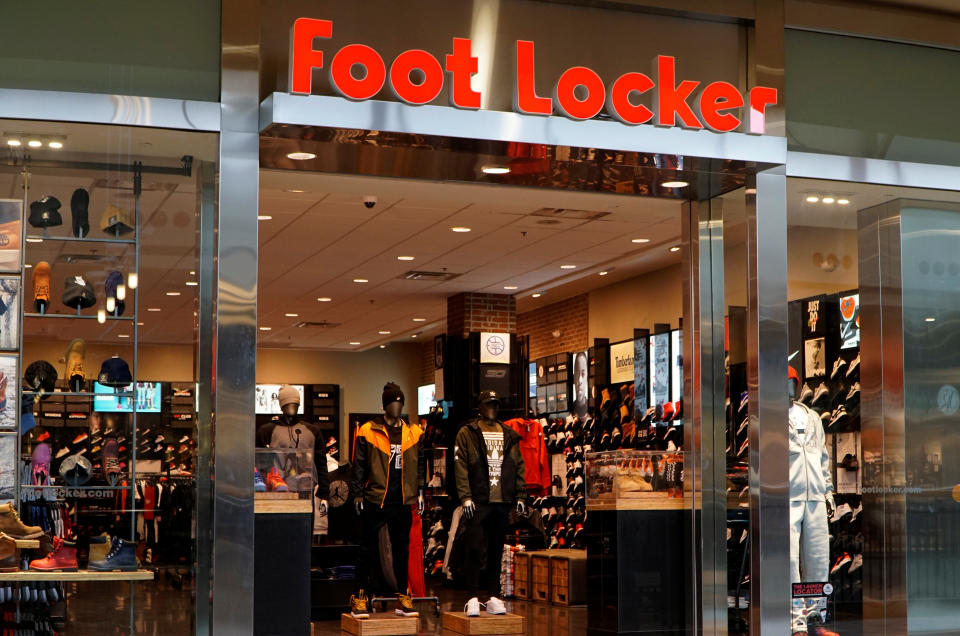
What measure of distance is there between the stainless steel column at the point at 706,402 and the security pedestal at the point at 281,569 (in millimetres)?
2418

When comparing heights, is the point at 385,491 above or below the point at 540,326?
below

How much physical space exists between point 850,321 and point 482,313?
8.17m

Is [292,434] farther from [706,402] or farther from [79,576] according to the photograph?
[79,576]

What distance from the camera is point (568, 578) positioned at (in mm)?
10312

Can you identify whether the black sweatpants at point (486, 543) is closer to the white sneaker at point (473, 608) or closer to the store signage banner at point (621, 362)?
the white sneaker at point (473, 608)

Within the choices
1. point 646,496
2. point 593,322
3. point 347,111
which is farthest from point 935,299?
point 593,322

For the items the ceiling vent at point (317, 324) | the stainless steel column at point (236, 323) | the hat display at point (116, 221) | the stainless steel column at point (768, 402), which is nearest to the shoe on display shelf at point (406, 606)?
the stainless steel column at point (768, 402)

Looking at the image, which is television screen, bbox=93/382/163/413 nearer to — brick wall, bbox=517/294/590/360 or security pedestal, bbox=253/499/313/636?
security pedestal, bbox=253/499/313/636

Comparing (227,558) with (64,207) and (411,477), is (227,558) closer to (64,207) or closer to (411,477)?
(64,207)

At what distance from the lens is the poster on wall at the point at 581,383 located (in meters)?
14.4

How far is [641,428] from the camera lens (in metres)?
12.7

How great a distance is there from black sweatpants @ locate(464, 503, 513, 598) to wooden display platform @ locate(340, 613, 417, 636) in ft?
2.33

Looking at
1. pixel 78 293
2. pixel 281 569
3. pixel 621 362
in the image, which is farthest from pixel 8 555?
pixel 621 362

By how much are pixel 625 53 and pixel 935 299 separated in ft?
7.70
